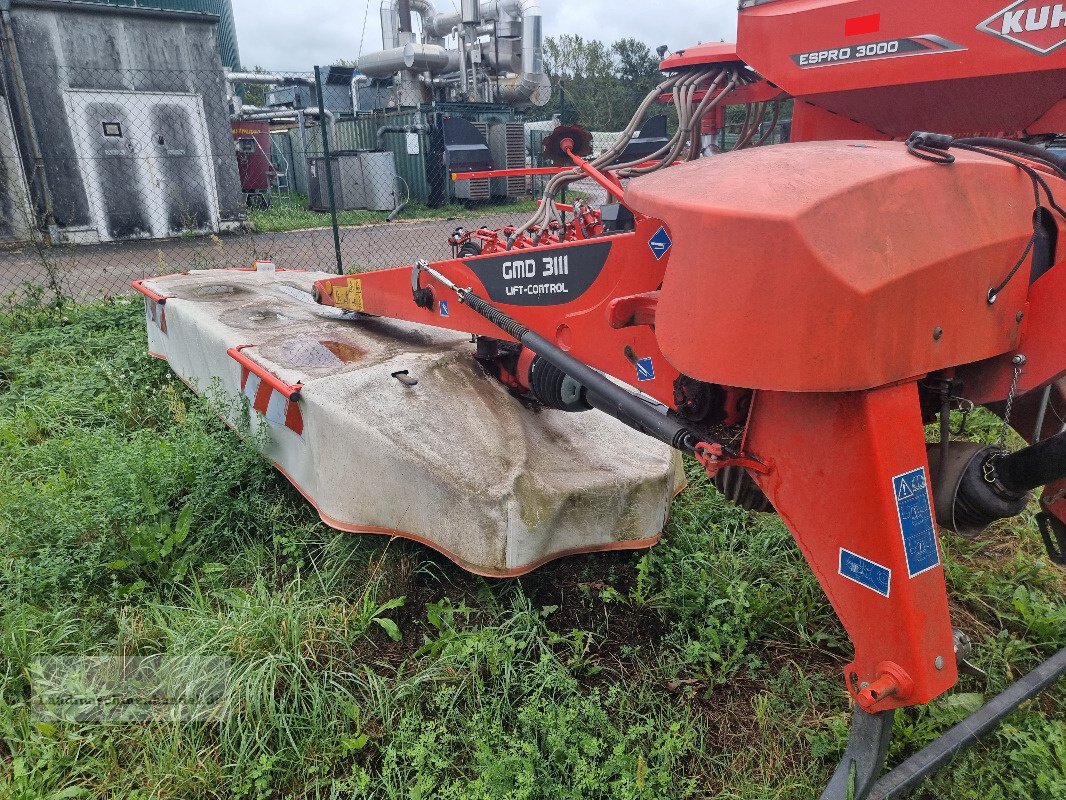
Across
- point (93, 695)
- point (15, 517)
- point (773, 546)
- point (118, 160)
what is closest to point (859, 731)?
point (773, 546)

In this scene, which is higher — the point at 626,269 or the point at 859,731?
the point at 626,269

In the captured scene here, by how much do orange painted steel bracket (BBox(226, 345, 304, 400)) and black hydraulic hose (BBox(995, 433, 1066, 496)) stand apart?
2392 mm

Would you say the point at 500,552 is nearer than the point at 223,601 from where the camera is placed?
Yes

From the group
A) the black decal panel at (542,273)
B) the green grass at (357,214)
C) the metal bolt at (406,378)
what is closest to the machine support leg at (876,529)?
the black decal panel at (542,273)

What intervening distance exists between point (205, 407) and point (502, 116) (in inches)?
549

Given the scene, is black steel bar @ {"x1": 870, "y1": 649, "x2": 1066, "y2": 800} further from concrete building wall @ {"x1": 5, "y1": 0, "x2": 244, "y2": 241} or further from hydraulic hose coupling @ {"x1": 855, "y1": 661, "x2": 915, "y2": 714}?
concrete building wall @ {"x1": 5, "y1": 0, "x2": 244, "y2": 241}

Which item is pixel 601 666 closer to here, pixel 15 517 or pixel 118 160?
pixel 15 517

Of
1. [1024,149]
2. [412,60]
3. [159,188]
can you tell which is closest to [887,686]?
[1024,149]

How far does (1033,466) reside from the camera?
1.59 meters

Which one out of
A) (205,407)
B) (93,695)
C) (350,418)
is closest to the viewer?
(93,695)

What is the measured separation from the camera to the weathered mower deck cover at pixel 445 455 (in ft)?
8.71

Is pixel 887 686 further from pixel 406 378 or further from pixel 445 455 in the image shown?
pixel 406 378

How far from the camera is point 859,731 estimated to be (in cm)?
180

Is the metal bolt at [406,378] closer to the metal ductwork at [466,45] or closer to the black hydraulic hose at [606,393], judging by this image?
the black hydraulic hose at [606,393]
